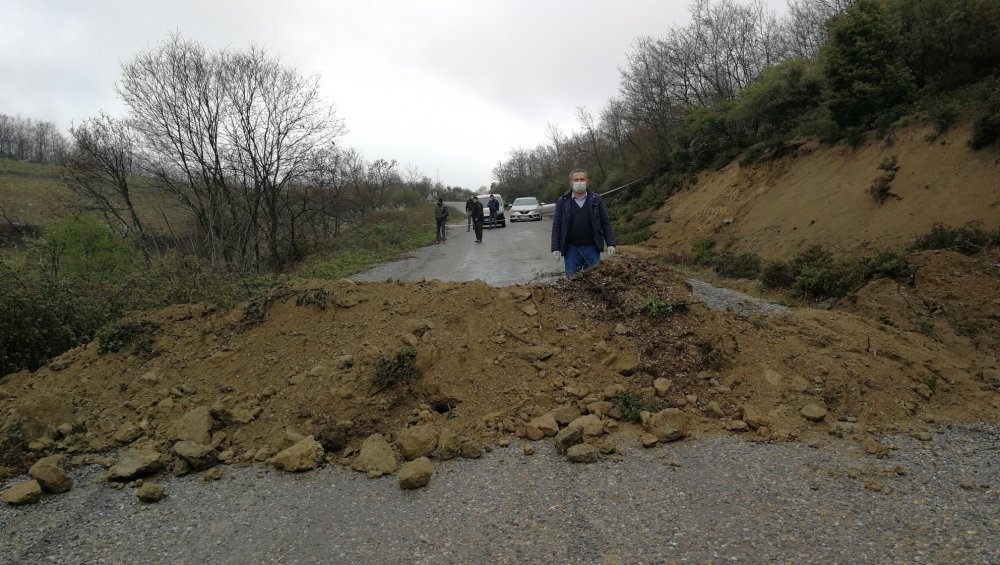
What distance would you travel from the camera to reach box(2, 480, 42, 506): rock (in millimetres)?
3980

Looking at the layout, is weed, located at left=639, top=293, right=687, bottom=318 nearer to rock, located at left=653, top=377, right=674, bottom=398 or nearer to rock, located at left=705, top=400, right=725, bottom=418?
rock, located at left=653, top=377, right=674, bottom=398

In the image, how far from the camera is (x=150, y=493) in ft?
13.0

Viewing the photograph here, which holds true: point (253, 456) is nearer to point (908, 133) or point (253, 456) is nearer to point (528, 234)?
point (908, 133)

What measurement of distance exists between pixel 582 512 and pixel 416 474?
3.96 feet

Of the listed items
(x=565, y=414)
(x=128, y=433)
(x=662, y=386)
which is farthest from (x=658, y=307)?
(x=128, y=433)

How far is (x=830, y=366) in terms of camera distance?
16.9 feet

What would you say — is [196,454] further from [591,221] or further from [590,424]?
[591,221]

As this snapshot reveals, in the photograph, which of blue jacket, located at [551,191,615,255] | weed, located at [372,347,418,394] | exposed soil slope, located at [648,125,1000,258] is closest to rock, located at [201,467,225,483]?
weed, located at [372,347,418,394]

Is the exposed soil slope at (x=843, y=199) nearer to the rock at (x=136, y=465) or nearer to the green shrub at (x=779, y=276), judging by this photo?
the green shrub at (x=779, y=276)

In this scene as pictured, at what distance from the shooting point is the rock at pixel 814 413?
458 cm

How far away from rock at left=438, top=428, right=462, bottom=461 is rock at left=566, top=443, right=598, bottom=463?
2.88 ft

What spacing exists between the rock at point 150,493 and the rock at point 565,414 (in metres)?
3.00

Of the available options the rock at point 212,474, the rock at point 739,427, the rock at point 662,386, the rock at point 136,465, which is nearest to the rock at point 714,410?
the rock at point 739,427

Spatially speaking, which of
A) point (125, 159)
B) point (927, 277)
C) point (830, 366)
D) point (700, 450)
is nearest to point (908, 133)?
point (927, 277)
